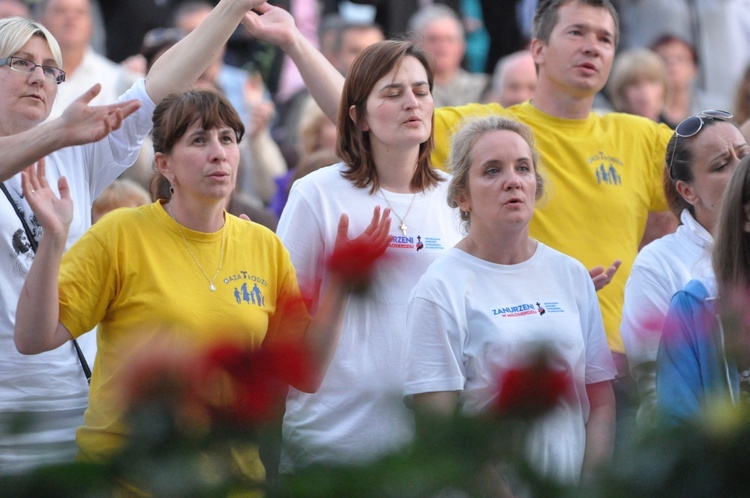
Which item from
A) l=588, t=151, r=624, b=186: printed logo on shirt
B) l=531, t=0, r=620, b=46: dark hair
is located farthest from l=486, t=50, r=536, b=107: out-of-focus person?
l=588, t=151, r=624, b=186: printed logo on shirt

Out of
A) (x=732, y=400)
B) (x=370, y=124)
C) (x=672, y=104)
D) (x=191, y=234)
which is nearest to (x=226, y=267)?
(x=191, y=234)

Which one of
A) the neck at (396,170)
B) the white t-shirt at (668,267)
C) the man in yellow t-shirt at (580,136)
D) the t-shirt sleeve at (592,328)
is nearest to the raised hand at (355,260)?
the t-shirt sleeve at (592,328)

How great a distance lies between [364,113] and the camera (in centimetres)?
425

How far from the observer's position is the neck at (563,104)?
15.6 feet

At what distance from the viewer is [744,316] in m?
1.79

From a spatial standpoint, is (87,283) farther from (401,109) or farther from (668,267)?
(668,267)

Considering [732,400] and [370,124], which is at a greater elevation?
[370,124]

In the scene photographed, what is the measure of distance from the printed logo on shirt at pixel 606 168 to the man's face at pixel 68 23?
3.96m

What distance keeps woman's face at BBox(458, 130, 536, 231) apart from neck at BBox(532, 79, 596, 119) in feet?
3.22

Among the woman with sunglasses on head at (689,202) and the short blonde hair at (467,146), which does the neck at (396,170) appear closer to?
the short blonde hair at (467,146)

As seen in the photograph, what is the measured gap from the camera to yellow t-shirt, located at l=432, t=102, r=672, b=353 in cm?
451

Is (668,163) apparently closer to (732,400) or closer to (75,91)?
(732,400)

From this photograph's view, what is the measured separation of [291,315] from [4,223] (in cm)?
214

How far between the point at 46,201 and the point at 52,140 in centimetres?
23
